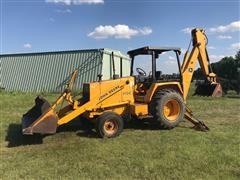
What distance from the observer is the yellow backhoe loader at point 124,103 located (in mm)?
8625

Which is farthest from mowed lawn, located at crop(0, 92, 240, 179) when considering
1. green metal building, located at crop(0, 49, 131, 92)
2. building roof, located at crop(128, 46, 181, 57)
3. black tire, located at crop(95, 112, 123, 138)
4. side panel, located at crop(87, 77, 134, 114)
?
green metal building, located at crop(0, 49, 131, 92)

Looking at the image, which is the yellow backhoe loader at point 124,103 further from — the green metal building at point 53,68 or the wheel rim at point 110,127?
the green metal building at point 53,68

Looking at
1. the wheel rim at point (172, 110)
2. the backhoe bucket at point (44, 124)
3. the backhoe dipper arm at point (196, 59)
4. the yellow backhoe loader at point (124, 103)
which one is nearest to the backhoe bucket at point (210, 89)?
the backhoe dipper arm at point (196, 59)

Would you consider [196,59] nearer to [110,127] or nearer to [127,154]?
[110,127]

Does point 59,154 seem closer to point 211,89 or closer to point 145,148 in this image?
point 145,148

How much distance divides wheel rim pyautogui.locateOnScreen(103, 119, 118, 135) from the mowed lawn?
0.26 metres

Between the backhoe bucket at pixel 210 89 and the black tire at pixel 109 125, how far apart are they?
12.6 feet

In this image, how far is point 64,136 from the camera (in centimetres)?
884

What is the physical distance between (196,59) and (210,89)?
1273mm

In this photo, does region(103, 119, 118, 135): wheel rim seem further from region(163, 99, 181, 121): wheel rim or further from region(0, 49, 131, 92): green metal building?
region(0, 49, 131, 92): green metal building

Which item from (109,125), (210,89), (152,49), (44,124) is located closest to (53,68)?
(210,89)

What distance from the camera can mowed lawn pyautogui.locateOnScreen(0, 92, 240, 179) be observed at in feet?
19.6

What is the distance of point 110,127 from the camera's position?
8.75m

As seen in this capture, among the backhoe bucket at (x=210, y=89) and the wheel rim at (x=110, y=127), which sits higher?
the backhoe bucket at (x=210, y=89)
